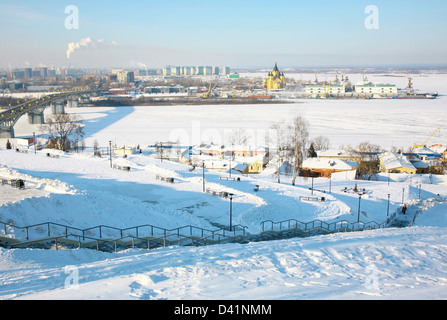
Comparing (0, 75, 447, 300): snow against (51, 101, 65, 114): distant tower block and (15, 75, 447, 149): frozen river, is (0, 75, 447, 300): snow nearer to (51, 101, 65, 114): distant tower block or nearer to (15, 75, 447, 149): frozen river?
(15, 75, 447, 149): frozen river

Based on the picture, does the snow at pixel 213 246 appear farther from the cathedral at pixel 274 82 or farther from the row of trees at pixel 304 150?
the cathedral at pixel 274 82

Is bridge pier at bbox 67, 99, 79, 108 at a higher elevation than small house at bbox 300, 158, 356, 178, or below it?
higher

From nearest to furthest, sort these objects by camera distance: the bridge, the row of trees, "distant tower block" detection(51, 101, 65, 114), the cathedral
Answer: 1. the row of trees
2. the bridge
3. "distant tower block" detection(51, 101, 65, 114)
4. the cathedral

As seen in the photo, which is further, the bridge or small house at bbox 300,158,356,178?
the bridge

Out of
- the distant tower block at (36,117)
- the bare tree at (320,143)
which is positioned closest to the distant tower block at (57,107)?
the distant tower block at (36,117)

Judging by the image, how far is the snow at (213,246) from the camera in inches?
189

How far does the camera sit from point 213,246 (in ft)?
23.3

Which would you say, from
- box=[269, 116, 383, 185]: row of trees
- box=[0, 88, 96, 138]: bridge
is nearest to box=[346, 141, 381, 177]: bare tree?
box=[269, 116, 383, 185]: row of trees

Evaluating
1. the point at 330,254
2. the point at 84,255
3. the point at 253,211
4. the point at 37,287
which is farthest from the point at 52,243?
the point at 253,211

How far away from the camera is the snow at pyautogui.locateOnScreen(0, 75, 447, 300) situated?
4812mm

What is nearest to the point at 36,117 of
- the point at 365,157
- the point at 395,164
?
the point at 365,157

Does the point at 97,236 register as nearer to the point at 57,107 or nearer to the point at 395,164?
the point at 395,164
